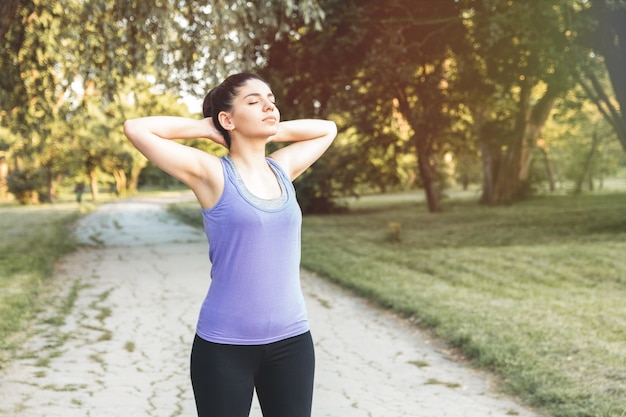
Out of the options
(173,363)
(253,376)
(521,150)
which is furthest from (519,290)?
(521,150)

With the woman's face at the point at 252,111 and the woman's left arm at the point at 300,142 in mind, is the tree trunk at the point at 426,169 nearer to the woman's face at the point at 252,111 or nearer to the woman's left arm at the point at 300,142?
the woman's left arm at the point at 300,142

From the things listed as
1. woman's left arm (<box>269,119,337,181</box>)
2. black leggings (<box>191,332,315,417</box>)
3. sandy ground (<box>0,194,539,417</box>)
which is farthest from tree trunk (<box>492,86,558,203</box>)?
black leggings (<box>191,332,315,417</box>)

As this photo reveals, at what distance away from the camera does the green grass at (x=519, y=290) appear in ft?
17.4

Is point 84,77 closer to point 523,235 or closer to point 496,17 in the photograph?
point 496,17

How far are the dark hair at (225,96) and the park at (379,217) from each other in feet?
9.54

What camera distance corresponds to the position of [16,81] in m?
12.8

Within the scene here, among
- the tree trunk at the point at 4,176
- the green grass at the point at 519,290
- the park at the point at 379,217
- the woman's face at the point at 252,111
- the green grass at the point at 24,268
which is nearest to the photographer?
the woman's face at the point at 252,111

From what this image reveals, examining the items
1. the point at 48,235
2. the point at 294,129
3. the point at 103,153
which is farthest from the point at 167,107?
the point at 103,153

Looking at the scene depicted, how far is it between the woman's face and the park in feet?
9.55

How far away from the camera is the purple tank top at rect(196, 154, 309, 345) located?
231 cm

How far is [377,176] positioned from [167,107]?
1243 centimetres

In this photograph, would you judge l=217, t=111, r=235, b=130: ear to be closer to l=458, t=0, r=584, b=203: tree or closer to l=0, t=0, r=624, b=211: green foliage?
l=0, t=0, r=624, b=211: green foliage

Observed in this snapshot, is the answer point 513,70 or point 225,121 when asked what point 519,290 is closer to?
point 225,121

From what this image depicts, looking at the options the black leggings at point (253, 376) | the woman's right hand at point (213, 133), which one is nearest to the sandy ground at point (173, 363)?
the black leggings at point (253, 376)
